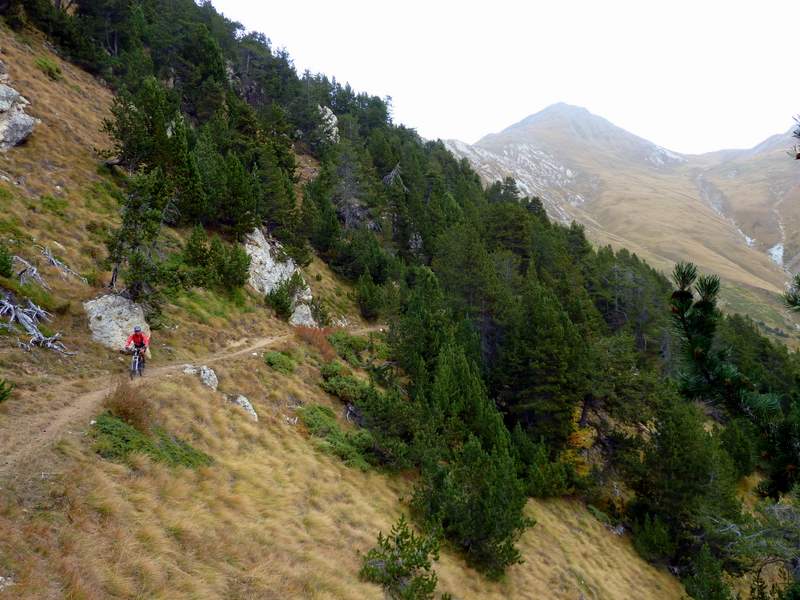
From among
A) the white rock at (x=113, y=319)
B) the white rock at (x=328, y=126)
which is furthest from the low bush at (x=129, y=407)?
the white rock at (x=328, y=126)

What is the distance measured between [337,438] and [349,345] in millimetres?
9676

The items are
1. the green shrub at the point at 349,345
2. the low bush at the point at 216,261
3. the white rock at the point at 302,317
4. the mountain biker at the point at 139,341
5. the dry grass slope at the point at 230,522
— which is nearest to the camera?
the dry grass slope at the point at 230,522

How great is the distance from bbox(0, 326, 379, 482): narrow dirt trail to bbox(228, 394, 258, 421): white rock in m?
2.38

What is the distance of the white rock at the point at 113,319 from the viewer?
13109mm

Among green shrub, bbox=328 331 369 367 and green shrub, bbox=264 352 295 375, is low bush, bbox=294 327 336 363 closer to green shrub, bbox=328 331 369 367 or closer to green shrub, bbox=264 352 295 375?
green shrub, bbox=328 331 369 367

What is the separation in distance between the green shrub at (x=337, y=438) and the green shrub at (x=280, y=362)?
2.07 metres

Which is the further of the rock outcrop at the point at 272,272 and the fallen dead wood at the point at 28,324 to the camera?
the rock outcrop at the point at 272,272

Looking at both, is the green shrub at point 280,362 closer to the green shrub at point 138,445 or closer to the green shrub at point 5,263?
the green shrub at point 138,445

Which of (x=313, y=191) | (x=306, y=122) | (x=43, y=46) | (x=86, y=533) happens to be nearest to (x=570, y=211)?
(x=306, y=122)

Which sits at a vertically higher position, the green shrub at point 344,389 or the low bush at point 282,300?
the low bush at point 282,300

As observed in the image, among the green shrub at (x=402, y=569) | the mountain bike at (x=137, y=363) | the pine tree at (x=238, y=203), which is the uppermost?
the pine tree at (x=238, y=203)

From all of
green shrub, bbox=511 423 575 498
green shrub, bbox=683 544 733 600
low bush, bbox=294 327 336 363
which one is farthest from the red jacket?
green shrub, bbox=683 544 733 600

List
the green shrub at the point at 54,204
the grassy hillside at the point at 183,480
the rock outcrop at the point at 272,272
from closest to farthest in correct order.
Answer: the grassy hillside at the point at 183,480, the green shrub at the point at 54,204, the rock outcrop at the point at 272,272

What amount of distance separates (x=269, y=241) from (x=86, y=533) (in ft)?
80.7
